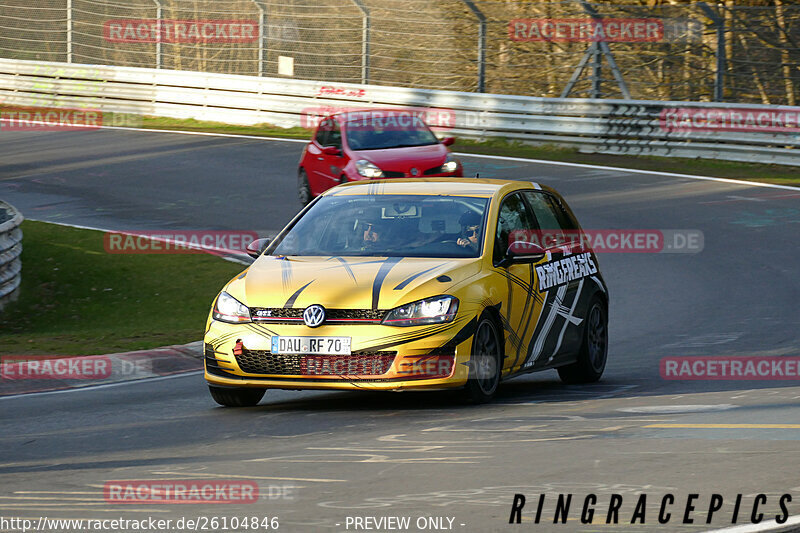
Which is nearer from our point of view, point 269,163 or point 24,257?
point 24,257

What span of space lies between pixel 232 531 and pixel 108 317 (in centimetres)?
870

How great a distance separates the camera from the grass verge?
12.7 metres

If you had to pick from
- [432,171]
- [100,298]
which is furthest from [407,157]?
[100,298]

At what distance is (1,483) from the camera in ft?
22.3

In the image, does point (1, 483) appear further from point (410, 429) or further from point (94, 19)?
point (94, 19)

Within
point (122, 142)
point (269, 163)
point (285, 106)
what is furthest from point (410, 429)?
point (285, 106)

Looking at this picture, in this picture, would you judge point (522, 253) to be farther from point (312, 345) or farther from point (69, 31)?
point (69, 31)

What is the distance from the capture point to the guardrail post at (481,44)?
1198 inches

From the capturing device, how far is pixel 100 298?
589 inches

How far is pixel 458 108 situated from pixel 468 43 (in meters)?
2.88

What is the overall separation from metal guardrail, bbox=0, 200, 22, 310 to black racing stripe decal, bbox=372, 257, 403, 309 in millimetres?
6235

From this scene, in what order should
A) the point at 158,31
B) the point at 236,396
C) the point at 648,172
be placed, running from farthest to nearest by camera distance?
1. the point at 158,31
2. the point at 648,172
3. the point at 236,396

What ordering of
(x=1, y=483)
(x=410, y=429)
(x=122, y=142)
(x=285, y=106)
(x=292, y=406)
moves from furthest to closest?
1. (x=285, y=106)
2. (x=122, y=142)
3. (x=292, y=406)
4. (x=410, y=429)
5. (x=1, y=483)

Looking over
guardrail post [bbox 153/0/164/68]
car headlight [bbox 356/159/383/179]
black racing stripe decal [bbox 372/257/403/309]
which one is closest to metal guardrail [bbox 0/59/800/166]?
guardrail post [bbox 153/0/164/68]
